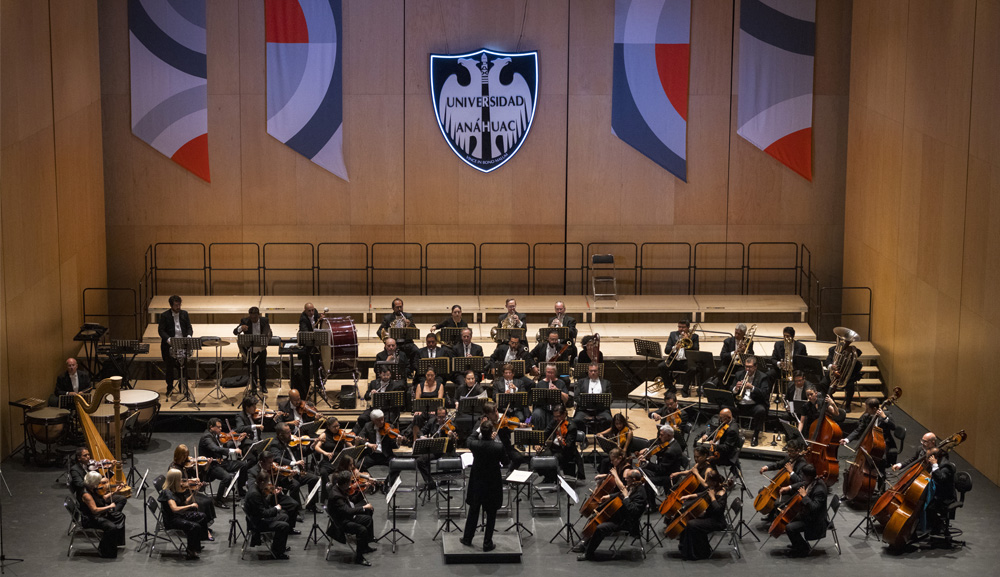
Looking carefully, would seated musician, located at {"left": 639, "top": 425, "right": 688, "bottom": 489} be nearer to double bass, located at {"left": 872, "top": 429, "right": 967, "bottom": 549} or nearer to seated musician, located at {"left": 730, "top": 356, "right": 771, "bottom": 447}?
seated musician, located at {"left": 730, "top": 356, "right": 771, "bottom": 447}

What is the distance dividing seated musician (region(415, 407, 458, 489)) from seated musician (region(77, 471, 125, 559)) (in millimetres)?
3566

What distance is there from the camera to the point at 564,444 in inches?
599

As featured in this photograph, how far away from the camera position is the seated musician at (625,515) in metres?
12.9

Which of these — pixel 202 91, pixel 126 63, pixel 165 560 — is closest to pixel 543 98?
pixel 202 91

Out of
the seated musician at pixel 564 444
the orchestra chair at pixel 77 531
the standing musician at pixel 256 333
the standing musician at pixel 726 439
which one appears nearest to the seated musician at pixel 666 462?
the standing musician at pixel 726 439

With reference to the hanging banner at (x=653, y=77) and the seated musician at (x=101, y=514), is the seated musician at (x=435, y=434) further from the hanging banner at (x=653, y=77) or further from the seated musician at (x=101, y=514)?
the hanging banner at (x=653, y=77)

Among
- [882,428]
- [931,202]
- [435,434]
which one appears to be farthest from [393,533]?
[931,202]

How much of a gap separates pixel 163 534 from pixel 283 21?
967 centimetres

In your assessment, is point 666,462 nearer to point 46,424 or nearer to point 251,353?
point 251,353

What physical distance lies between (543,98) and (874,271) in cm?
614

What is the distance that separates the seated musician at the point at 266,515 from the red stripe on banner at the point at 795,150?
37.0 ft

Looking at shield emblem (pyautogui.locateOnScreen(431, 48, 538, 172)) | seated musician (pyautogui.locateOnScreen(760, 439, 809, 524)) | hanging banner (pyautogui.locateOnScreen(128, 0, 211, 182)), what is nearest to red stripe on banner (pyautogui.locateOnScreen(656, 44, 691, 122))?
shield emblem (pyautogui.locateOnScreen(431, 48, 538, 172))

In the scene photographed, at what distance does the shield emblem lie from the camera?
20281mm

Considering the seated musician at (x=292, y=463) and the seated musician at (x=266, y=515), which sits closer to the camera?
the seated musician at (x=266, y=515)
